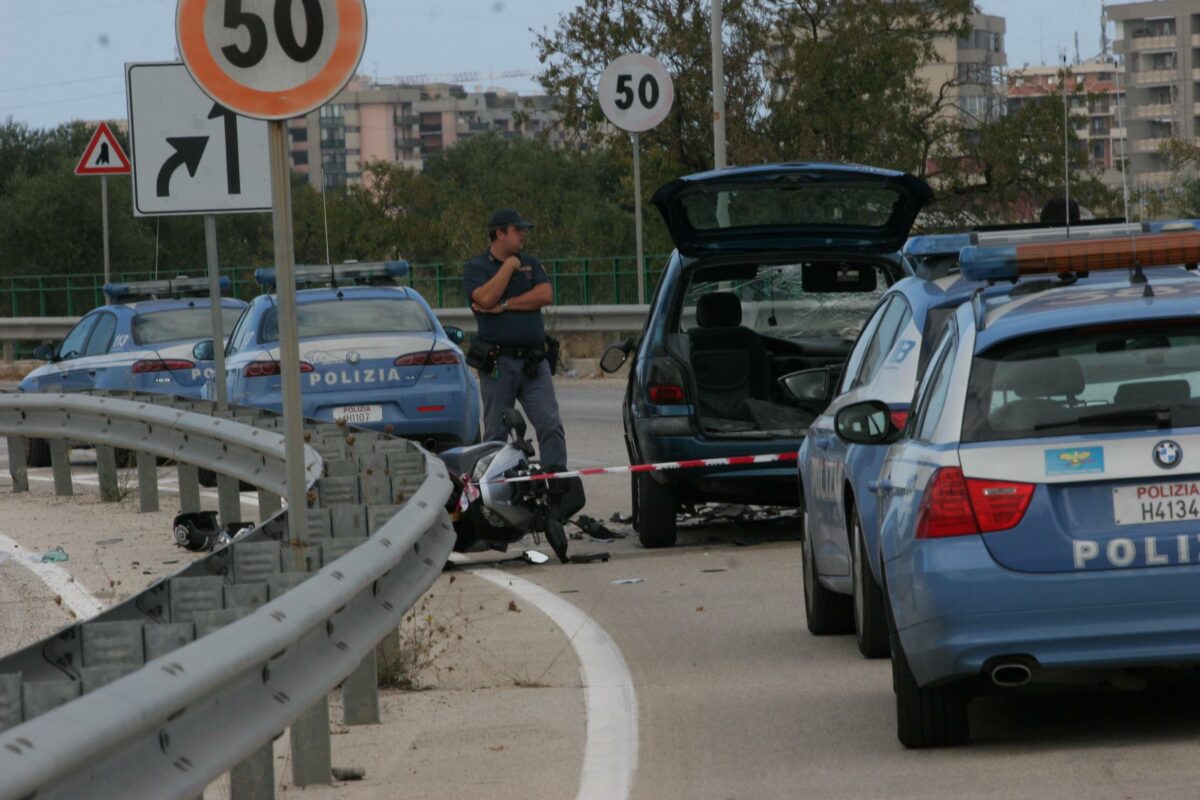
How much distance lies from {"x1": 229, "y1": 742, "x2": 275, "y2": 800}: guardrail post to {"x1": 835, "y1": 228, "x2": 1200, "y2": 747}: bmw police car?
2.05 m

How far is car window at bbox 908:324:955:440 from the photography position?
7.00m

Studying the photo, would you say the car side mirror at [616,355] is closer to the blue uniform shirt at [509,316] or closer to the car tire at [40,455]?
the blue uniform shirt at [509,316]

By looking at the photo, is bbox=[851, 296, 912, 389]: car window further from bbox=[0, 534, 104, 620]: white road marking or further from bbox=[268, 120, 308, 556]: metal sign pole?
bbox=[0, 534, 104, 620]: white road marking

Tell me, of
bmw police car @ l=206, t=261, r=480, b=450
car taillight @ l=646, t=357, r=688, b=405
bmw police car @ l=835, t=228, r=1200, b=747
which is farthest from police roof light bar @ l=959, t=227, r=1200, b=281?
bmw police car @ l=206, t=261, r=480, b=450

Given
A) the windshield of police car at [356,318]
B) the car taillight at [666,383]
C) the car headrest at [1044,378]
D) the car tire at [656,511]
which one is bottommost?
the car tire at [656,511]

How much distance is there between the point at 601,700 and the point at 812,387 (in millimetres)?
6191

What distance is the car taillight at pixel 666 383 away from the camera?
1338 centimetres

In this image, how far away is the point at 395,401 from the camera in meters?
16.9

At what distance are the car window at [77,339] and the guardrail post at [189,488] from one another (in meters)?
7.14

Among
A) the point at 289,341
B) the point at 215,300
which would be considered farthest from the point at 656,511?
the point at 289,341

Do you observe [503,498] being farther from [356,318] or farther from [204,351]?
[204,351]

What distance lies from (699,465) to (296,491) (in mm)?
Answer: 5883

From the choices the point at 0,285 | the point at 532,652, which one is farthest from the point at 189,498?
the point at 0,285

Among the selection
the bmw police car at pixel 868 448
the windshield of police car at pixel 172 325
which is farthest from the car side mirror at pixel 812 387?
the windshield of police car at pixel 172 325
